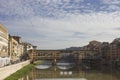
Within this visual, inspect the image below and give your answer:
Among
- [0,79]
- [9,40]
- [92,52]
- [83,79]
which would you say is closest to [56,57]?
[92,52]

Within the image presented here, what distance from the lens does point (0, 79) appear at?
3897 cm

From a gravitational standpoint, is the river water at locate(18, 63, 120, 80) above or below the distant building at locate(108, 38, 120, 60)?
below

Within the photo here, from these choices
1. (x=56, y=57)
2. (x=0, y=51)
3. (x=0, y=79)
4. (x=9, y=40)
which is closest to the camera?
(x=0, y=79)

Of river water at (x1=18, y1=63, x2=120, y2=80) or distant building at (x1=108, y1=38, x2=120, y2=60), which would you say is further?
distant building at (x1=108, y1=38, x2=120, y2=60)

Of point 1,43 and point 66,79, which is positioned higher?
point 1,43

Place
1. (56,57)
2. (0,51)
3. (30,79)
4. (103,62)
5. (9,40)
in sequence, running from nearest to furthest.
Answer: (30,79), (0,51), (9,40), (103,62), (56,57)

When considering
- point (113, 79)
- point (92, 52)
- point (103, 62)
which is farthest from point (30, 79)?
point (92, 52)

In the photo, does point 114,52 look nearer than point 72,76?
No

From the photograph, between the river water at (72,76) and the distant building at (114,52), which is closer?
the river water at (72,76)

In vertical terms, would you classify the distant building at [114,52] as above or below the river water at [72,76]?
above

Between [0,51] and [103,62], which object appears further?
[103,62]

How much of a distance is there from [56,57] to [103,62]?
2057 cm

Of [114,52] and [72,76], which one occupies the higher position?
[114,52]

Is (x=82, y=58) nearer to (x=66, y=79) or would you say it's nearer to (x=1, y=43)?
(x=1, y=43)
